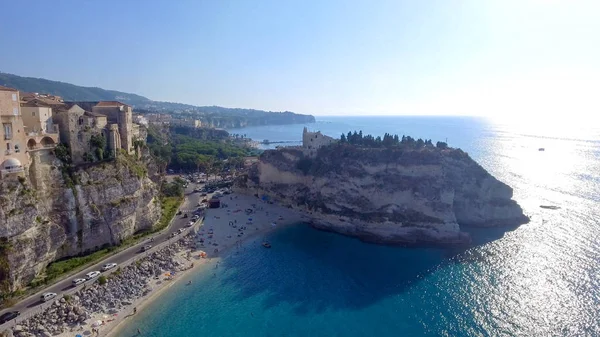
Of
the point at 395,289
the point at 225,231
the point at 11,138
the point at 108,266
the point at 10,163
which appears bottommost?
the point at 395,289

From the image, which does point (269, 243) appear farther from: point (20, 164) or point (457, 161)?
point (457, 161)

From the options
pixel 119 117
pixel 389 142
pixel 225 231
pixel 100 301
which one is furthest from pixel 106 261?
pixel 389 142

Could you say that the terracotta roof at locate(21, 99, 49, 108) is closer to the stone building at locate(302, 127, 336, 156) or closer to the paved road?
the paved road

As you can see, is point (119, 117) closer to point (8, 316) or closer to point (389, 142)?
point (8, 316)

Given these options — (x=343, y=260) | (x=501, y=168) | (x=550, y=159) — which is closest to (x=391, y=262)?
(x=343, y=260)

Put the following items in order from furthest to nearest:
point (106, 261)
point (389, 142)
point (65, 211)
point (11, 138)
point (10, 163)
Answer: point (389, 142), point (106, 261), point (65, 211), point (11, 138), point (10, 163)

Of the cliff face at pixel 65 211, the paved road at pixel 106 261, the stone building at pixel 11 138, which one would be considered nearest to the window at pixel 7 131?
the stone building at pixel 11 138

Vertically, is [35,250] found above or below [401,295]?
above
